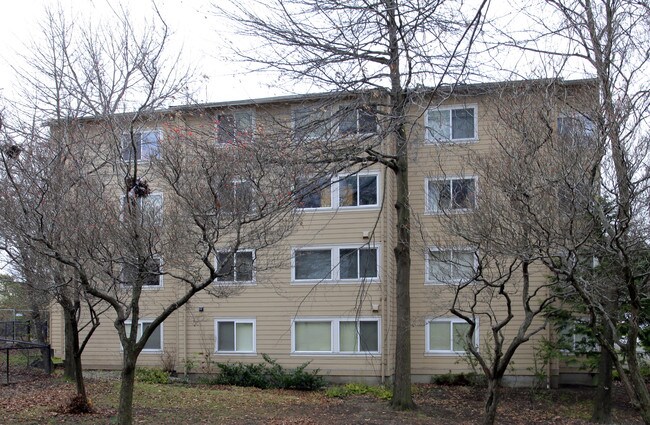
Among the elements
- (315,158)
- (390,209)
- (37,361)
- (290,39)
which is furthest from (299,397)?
(290,39)

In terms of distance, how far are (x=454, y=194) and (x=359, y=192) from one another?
8102mm

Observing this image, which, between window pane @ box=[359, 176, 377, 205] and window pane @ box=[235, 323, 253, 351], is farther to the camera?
window pane @ box=[235, 323, 253, 351]

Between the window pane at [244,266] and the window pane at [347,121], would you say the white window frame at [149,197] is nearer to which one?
the window pane at [244,266]

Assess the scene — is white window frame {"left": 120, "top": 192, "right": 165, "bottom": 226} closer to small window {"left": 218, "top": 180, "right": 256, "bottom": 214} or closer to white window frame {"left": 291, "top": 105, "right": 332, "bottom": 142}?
small window {"left": 218, "top": 180, "right": 256, "bottom": 214}

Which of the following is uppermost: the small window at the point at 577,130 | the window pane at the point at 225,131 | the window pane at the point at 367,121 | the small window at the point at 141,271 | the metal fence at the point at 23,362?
the window pane at the point at 367,121

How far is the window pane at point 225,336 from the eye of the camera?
18.8 meters

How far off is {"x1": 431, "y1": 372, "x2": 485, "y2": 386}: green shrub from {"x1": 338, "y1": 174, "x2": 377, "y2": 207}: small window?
4835 mm

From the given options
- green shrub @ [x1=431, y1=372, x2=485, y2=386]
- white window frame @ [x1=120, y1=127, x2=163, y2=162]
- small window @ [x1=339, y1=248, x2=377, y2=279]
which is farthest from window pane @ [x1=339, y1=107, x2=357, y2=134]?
green shrub @ [x1=431, y1=372, x2=485, y2=386]

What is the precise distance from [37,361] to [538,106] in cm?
1475

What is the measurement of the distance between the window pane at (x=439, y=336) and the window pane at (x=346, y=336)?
2075 millimetres

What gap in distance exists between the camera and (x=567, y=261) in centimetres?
703

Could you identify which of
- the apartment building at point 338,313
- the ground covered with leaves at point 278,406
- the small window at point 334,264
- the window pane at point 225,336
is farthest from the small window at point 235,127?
the window pane at point 225,336

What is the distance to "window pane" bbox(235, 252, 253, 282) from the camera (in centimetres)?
931

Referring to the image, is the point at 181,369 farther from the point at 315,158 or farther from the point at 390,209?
the point at 315,158
